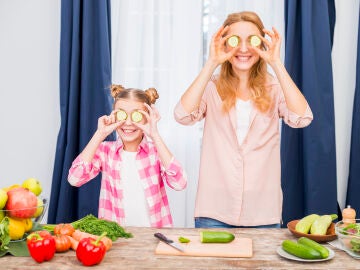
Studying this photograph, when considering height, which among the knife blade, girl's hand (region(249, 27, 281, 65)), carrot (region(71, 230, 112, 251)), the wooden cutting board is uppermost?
girl's hand (region(249, 27, 281, 65))

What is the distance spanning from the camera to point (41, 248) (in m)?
1.72

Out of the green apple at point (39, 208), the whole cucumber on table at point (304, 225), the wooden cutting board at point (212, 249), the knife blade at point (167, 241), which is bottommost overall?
the wooden cutting board at point (212, 249)

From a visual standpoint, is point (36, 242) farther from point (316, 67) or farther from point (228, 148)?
point (316, 67)

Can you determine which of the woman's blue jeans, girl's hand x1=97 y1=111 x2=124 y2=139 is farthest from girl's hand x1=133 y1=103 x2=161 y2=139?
the woman's blue jeans

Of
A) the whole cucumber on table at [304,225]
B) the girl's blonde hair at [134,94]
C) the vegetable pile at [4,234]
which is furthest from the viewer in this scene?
the girl's blonde hair at [134,94]

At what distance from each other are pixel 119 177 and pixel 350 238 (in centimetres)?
123

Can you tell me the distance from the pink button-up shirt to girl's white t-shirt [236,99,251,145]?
0.03 m

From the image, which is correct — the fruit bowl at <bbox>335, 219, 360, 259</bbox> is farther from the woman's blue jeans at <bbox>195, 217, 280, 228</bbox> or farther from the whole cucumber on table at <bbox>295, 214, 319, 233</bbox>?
the woman's blue jeans at <bbox>195, 217, 280, 228</bbox>

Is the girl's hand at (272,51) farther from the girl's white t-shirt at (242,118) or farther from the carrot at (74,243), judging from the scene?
the carrot at (74,243)

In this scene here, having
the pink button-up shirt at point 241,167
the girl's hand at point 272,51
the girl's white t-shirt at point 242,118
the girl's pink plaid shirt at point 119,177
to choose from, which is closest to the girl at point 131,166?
the girl's pink plaid shirt at point 119,177

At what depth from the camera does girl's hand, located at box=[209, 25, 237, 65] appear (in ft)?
8.02

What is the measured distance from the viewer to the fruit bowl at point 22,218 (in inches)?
72.0

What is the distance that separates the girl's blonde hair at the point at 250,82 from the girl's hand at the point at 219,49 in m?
0.14

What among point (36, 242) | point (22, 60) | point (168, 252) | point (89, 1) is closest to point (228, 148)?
point (168, 252)
